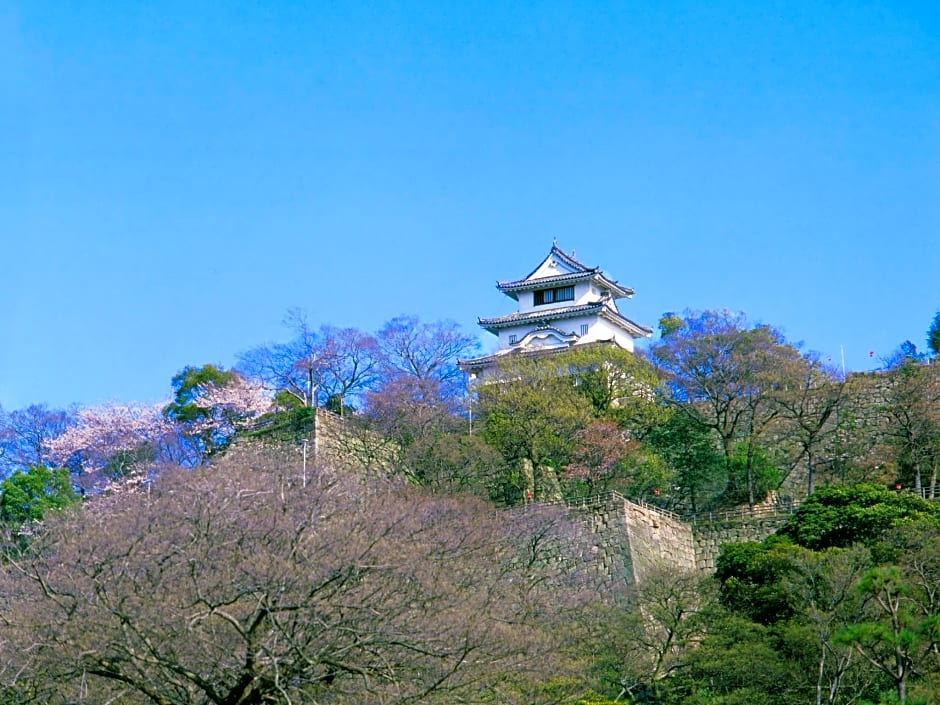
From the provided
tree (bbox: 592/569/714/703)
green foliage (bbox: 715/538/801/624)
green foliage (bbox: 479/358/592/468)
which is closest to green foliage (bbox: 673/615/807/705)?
tree (bbox: 592/569/714/703)

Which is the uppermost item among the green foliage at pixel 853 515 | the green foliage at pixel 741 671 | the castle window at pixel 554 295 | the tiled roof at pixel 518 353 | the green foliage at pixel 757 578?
the castle window at pixel 554 295

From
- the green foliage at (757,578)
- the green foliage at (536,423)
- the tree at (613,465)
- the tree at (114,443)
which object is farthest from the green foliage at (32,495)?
the green foliage at (757,578)

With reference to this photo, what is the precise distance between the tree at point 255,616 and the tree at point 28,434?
15.8 metres

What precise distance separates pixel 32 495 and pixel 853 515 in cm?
1397

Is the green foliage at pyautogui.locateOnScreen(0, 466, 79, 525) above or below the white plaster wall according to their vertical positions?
below

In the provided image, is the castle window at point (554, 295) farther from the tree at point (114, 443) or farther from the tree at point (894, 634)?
the tree at point (894, 634)

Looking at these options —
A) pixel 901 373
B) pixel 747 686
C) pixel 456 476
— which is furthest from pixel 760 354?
pixel 747 686

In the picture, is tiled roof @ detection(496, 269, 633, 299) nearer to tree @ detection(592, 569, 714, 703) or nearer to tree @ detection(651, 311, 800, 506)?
tree @ detection(651, 311, 800, 506)

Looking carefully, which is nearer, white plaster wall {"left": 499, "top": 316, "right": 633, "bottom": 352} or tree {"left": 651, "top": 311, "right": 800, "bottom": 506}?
tree {"left": 651, "top": 311, "right": 800, "bottom": 506}

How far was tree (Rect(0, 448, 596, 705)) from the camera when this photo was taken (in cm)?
1389

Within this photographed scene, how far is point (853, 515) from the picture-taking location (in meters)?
22.0

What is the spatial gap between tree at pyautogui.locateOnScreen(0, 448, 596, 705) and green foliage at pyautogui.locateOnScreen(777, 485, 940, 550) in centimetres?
659

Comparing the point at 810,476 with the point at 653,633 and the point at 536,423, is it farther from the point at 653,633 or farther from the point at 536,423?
the point at 653,633

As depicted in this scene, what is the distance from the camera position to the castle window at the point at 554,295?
3750 centimetres
